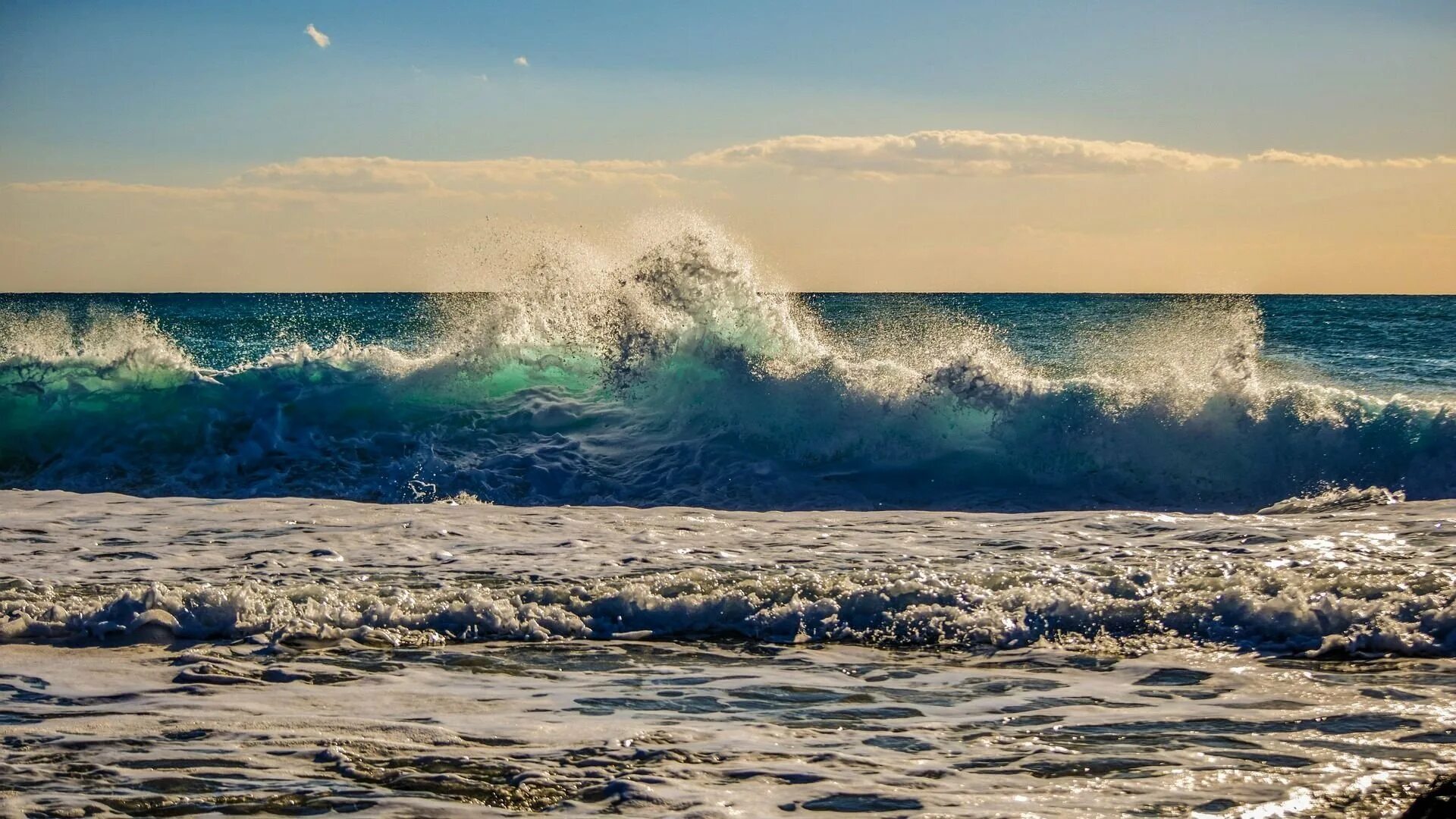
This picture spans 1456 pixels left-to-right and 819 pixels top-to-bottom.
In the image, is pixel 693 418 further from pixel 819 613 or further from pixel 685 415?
pixel 819 613

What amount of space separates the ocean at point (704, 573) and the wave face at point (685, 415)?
0.05 metres

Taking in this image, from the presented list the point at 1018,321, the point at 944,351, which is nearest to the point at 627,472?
the point at 944,351

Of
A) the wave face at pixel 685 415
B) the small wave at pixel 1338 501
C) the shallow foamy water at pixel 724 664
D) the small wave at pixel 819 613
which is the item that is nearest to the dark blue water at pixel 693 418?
the wave face at pixel 685 415

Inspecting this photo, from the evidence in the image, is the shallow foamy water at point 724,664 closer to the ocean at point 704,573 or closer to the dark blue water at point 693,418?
the ocean at point 704,573

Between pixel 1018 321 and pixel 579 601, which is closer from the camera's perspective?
pixel 579 601

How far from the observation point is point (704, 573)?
738cm

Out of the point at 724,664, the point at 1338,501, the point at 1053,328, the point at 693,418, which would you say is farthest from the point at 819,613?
the point at 1053,328

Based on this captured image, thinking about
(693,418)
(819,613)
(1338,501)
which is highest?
(693,418)

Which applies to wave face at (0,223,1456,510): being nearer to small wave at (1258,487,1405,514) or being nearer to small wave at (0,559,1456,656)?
small wave at (1258,487,1405,514)

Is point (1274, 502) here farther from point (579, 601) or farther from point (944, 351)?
point (579, 601)

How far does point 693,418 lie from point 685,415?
164mm

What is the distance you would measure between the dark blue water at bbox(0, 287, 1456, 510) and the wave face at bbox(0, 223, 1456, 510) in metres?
0.03

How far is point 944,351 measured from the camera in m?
14.6

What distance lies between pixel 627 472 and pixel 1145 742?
862cm
